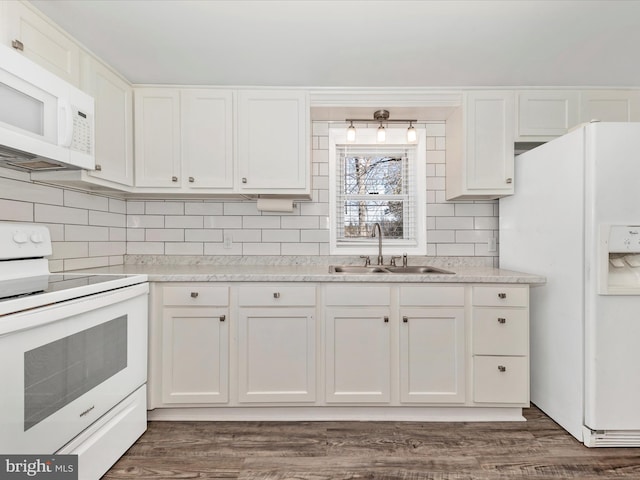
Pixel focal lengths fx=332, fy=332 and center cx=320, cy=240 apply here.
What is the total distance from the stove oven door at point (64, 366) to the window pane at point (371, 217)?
1667mm

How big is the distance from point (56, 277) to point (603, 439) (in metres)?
3.07

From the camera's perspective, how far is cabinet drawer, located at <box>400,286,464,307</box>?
6.79ft

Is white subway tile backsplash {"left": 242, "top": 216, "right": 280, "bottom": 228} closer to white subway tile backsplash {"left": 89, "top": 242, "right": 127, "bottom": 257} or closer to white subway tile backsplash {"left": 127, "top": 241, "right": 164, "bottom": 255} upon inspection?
white subway tile backsplash {"left": 127, "top": 241, "right": 164, "bottom": 255}

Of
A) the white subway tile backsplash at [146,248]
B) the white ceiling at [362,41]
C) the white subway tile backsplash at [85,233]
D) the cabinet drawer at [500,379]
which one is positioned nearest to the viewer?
the white ceiling at [362,41]

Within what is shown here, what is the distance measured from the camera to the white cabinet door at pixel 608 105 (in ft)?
7.80

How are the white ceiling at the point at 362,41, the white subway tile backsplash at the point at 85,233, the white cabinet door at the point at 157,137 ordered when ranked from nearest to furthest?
the white ceiling at the point at 362,41 → the white subway tile backsplash at the point at 85,233 → the white cabinet door at the point at 157,137

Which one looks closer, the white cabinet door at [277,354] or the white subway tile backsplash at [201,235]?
the white cabinet door at [277,354]

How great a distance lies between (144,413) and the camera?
6.42 ft

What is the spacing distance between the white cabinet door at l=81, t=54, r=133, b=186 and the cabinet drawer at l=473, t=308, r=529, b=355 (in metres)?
2.47

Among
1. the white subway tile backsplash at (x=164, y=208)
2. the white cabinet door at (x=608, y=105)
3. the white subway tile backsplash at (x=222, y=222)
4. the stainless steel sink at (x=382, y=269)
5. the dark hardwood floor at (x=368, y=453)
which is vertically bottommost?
the dark hardwood floor at (x=368, y=453)

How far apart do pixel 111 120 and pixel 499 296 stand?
2703mm

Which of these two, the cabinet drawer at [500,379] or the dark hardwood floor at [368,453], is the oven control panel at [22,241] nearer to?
the dark hardwood floor at [368,453]

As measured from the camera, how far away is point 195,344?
206 cm

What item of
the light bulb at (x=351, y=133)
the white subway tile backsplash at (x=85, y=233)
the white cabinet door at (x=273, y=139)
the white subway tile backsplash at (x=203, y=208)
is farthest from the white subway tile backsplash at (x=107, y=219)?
the light bulb at (x=351, y=133)
